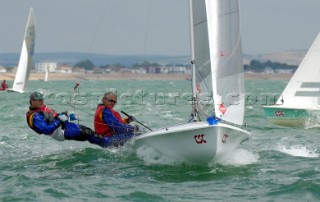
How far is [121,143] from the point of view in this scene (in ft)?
38.4

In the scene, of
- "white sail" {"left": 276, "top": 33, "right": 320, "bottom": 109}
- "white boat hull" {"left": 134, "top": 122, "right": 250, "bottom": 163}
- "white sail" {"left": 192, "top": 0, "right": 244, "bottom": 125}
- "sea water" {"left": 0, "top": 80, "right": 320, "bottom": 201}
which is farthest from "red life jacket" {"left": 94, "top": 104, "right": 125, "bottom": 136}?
"white sail" {"left": 276, "top": 33, "right": 320, "bottom": 109}

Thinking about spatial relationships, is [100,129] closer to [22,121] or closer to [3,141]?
[3,141]

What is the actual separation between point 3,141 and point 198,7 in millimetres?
6160

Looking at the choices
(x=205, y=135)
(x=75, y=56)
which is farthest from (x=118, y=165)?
(x=75, y=56)

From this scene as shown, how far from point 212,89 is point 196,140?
86 cm

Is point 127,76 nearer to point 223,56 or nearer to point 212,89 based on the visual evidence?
point 223,56

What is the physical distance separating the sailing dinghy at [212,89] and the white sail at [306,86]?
7.94m

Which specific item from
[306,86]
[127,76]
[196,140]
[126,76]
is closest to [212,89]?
[196,140]

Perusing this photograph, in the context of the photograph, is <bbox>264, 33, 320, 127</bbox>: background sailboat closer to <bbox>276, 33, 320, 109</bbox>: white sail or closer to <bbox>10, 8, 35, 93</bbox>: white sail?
<bbox>276, 33, 320, 109</bbox>: white sail

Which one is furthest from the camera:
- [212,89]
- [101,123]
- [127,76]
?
[127,76]

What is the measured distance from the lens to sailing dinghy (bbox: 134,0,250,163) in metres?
10.0

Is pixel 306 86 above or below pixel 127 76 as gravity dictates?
below

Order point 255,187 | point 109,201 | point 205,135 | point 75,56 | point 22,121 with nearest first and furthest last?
point 109,201, point 255,187, point 205,135, point 22,121, point 75,56

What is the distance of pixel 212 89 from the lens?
10312 millimetres
